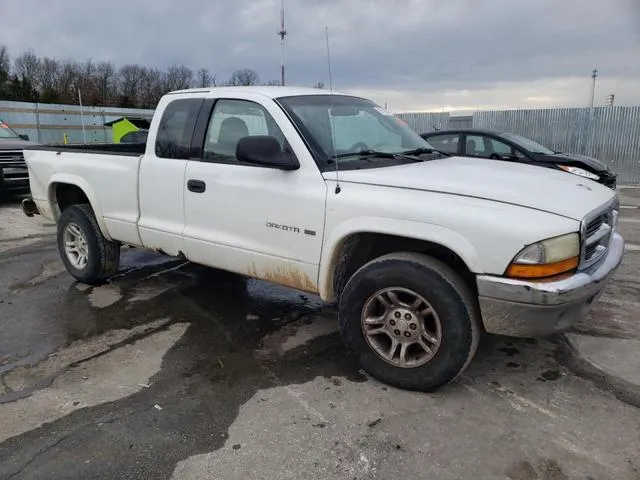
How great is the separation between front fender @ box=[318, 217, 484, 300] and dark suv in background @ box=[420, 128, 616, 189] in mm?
6277

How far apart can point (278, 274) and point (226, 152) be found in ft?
3.53

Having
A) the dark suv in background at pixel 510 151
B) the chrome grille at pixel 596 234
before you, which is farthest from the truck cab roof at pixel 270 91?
the dark suv in background at pixel 510 151

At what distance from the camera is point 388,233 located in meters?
3.30

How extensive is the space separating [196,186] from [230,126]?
0.55 meters

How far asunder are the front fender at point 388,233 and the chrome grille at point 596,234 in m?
0.65

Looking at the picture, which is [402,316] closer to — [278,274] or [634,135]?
[278,274]

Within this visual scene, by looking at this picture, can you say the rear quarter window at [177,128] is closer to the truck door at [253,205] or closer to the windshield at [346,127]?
the truck door at [253,205]

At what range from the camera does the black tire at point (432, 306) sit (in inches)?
124

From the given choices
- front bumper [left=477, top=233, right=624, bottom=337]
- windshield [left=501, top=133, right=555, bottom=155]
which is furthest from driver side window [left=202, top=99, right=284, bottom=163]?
windshield [left=501, top=133, right=555, bottom=155]

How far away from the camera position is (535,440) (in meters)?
2.91

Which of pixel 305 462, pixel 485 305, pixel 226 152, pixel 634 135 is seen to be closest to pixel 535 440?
pixel 485 305

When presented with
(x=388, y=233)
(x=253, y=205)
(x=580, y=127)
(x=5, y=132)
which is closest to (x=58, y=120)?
(x=5, y=132)

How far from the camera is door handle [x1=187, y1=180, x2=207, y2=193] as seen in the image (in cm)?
423

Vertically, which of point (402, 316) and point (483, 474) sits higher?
point (402, 316)
